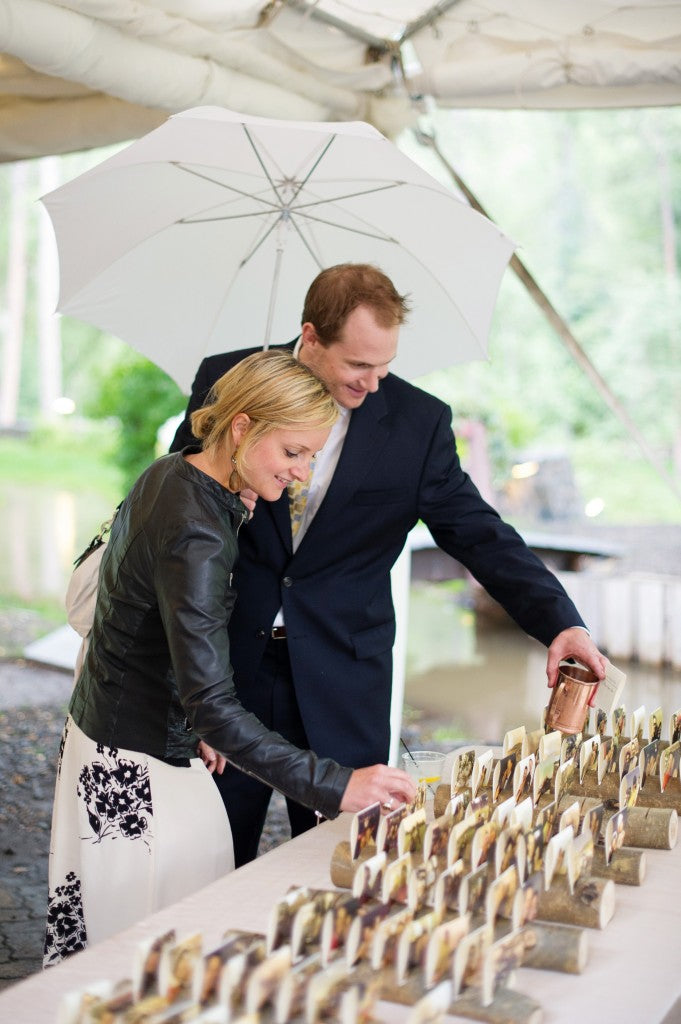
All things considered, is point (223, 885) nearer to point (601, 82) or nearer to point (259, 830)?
point (259, 830)

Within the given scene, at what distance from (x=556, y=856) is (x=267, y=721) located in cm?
96

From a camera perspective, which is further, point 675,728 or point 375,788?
point 675,728

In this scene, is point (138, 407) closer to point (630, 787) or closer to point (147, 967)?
point (630, 787)

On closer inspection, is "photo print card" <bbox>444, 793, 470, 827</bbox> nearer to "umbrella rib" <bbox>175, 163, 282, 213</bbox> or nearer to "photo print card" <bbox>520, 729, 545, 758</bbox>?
"photo print card" <bbox>520, 729, 545, 758</bbox>

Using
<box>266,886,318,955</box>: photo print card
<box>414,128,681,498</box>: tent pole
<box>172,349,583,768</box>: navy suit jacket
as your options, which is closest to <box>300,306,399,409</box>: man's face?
<box>172,349,583,768</box>: navy suit jacket

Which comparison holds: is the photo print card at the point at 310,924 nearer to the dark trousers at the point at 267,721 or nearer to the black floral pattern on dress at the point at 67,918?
the black floral pattern on dress at the point at 67,918

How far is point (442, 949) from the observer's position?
146cm

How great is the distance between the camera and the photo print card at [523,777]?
2.04 meters

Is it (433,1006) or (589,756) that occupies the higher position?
(589,756)

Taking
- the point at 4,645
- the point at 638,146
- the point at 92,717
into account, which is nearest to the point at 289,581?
the point at 92,717

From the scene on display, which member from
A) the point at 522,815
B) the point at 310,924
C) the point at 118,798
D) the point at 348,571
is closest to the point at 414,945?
the point at 310,924

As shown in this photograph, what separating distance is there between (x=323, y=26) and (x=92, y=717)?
2.47m

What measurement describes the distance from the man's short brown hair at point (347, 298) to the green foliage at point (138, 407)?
6.94 meters

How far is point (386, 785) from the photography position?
186 cm
